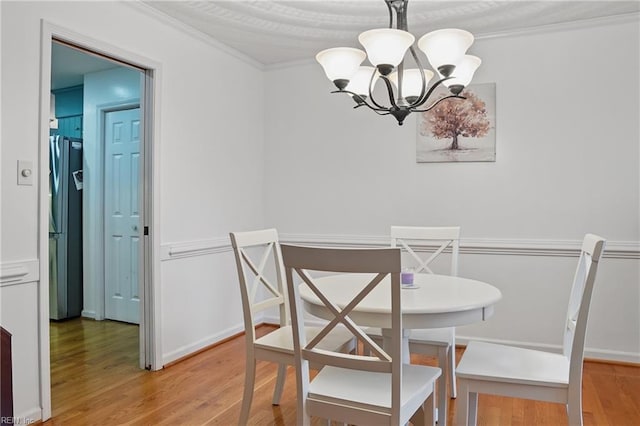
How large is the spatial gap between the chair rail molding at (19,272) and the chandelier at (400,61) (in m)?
1.71

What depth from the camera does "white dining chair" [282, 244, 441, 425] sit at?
4.81 ft

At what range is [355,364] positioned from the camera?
160 centimetres

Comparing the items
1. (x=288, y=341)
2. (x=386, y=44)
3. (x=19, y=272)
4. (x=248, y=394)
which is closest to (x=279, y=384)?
(x=248, y=394)

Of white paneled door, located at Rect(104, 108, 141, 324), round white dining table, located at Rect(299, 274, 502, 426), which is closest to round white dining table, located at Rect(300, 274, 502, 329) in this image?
round white dining table, located at Rect(299, 274, 502, 426)

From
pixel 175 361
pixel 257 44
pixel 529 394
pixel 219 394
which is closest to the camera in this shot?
pixel 529 394

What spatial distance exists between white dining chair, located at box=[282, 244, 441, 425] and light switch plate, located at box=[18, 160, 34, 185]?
1.48 meters

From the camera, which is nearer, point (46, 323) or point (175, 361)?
point (46, 323)

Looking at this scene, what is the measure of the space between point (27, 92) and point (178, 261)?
56.2 inches

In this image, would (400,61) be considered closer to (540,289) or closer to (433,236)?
(433,236)

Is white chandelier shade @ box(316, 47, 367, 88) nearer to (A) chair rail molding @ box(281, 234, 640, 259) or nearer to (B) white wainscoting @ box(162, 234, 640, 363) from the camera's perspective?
(B) white wainscoting @ box(162, 234, 640, 363)

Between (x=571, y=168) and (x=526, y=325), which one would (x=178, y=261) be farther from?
(x=571, y=168)

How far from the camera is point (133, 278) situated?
4242 millimetres

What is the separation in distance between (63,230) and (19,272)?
2355 mm

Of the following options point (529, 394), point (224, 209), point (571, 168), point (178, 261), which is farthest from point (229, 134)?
point (529, 394)
